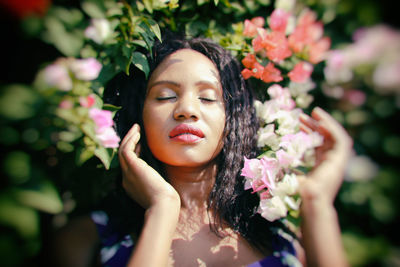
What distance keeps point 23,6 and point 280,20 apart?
51.9 inches

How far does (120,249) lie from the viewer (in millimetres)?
1522

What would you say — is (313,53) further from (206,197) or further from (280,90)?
(206,197)

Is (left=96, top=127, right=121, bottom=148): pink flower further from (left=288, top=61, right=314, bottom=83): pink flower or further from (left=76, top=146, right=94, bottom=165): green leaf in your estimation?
(left=288, top=61, right=314, bottom=83): pink flower

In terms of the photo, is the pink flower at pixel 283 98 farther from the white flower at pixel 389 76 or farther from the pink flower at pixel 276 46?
the white flower at pixel 389 76

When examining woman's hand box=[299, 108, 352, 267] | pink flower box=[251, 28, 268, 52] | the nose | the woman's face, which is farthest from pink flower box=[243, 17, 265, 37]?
woman's hand box=[299, 108, 352, 267]

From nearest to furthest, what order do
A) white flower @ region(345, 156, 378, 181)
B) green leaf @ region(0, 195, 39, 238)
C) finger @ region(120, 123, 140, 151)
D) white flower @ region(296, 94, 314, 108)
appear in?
green leaf @ region(0, 195, 39, 238) → white flower @ region(345, 156, 378, 181) → finger @ region(120, 123, 140, 151) → white flower @ region(296, 94, 314, 108)

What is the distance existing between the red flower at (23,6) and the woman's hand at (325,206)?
125 cm

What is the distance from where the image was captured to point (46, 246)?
4.55ft

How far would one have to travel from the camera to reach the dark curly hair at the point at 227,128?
5.60 feet

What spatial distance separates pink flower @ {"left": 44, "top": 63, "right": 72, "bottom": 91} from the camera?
904mm

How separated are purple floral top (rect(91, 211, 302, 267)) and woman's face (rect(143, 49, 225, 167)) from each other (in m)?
0.54

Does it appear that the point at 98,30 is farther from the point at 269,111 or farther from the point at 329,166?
the point at 329,166

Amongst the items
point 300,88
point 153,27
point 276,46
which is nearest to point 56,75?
point 153,27

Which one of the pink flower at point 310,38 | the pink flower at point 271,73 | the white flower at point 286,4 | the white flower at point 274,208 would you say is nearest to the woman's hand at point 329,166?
the white flower at point 274,208
